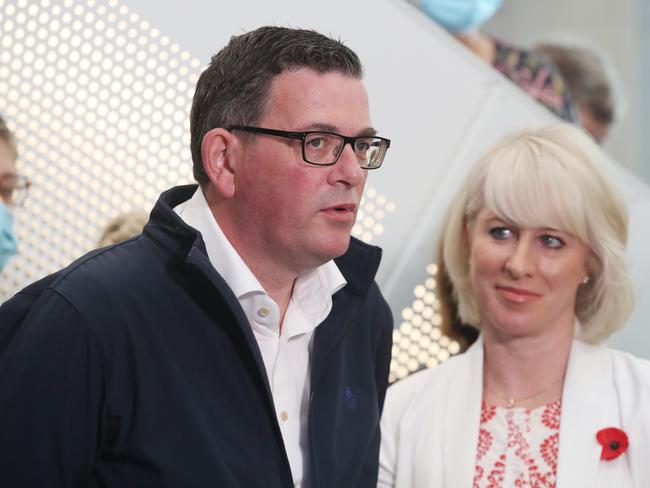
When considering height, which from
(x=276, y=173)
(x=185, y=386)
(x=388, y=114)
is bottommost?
(x=185, y=386)

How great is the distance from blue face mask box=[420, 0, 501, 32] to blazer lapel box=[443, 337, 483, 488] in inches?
46.3

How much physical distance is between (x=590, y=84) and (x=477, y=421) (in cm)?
210

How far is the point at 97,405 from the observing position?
1.45 m

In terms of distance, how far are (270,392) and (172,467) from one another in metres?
0.19

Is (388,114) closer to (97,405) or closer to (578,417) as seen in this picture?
(578,417)

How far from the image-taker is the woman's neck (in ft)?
7.28

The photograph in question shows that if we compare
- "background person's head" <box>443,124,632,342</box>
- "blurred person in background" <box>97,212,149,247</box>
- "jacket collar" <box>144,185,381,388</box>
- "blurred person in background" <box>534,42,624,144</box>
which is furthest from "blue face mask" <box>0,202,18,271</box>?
"blurred person in background" <box>534,42,624,144</box>

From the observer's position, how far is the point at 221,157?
64.4 inches

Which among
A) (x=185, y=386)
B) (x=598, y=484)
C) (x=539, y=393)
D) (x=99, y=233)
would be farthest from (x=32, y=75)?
(x=598, y=484)

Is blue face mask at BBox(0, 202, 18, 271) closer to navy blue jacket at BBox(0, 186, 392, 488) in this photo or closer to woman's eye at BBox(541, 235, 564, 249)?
navy blue jacket at BBox(0, 186, 392, 488)

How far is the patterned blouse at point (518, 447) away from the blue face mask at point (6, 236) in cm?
A: 104

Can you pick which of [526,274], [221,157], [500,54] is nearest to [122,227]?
[221,157]

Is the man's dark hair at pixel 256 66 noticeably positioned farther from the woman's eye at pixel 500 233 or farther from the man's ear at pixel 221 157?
the woman's eye at pixel 500 233

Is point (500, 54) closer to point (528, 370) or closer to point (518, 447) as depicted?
point (528, 370)
